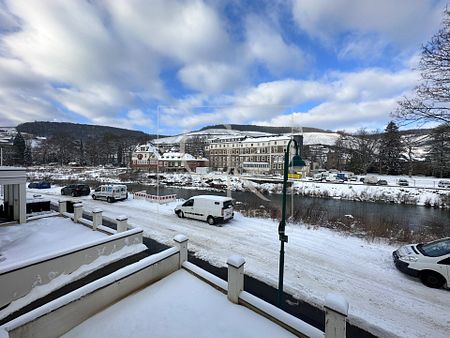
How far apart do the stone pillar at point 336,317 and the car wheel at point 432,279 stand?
4.68m

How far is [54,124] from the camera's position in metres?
120

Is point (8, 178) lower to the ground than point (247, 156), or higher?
lower

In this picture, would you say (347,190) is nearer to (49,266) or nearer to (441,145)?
(441,145)

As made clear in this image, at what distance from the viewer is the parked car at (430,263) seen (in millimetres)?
5609

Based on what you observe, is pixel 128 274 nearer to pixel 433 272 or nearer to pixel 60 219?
pixel 433 272

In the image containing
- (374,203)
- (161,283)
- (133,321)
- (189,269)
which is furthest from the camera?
(374,203)

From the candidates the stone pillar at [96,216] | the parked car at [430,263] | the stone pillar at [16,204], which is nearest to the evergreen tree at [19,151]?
the stone pillar at [16,204]

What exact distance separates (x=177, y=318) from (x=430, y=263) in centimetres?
658

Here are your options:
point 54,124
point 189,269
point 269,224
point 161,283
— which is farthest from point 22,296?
point 54,124

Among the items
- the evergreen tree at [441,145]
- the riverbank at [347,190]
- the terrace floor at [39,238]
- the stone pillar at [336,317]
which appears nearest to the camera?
the stone pillar at [336,317]

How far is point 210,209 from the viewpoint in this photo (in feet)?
38.6

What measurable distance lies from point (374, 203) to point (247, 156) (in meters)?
17.5

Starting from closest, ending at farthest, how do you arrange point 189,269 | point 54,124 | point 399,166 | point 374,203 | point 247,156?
point 189,269, point 374,203, point 247,156, point 399,166, point 54,124

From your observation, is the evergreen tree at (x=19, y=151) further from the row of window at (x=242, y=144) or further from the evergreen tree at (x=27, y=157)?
→ the row of window at (x=242, y=144)
